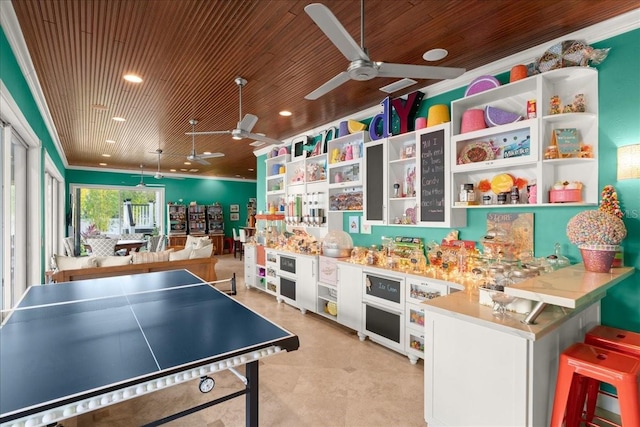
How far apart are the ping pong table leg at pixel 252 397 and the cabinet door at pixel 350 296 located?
2153 millimetres

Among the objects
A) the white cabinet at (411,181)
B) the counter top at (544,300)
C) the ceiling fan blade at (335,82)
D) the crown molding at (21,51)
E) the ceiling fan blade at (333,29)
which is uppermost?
the crown molding at (21,51)

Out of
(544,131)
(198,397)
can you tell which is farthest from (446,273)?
(198,397)

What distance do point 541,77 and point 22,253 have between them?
5.53 meters

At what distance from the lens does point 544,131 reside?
103 inches

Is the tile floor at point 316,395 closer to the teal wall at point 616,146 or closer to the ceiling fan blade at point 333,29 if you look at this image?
the teal wall at point 616,146

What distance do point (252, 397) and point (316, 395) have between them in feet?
3.62

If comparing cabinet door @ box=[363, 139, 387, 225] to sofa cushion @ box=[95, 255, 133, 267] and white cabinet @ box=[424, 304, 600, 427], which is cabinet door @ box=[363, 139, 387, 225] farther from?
sofa cushion @ box=[95, 255, 133, 267]

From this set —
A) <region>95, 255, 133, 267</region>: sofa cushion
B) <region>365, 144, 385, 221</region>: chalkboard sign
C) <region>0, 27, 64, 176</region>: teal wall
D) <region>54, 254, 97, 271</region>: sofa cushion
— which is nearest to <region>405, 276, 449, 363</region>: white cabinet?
<region>365, 144, 385, 221</region>: chalkboard sign

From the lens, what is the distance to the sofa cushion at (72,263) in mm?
4172

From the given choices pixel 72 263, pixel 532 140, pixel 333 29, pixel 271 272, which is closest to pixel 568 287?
pixel 532 140

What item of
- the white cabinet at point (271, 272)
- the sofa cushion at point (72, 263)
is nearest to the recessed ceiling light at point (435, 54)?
the white cabinet at point (271, 272)

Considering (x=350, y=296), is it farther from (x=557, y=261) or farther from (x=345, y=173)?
(x=557, y=261)

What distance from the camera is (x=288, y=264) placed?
5.04m

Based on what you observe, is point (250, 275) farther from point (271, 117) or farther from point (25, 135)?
point (25, 135)
